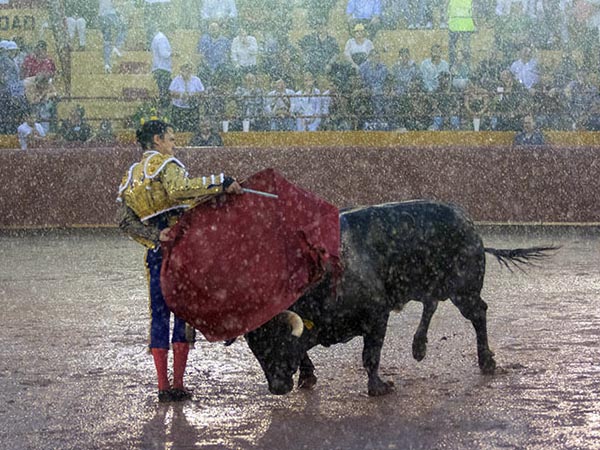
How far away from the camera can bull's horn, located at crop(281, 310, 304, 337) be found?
497cm

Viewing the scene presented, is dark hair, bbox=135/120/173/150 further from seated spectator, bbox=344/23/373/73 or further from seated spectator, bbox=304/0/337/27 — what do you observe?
seated spectator, bbox=304/0/337/27

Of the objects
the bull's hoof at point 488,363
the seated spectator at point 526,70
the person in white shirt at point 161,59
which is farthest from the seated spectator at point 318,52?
the bull's hoof at point 488,363

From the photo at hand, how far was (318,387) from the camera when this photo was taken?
564 cm

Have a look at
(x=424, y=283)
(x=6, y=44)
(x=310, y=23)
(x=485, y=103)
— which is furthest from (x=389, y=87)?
(x=424, y=283)

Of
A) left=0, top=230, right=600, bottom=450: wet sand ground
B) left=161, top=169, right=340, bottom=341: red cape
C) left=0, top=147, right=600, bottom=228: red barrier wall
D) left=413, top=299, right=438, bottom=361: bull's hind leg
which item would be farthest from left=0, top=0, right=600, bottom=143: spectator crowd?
left=161, top=169, right=340, bottom=341: red cape

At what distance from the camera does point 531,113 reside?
14.7 metres

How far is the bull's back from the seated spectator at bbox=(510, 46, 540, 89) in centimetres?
1015

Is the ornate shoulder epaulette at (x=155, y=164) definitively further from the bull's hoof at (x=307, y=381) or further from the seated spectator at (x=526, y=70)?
the seated spectator at (x=526, y=70)

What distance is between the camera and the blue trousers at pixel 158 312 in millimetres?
5359

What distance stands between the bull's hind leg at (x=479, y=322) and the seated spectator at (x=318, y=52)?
1045 centimetres

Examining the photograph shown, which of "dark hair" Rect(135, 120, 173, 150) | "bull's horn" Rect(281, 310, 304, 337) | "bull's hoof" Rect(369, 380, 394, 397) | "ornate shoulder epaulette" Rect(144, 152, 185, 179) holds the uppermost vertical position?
"dark hair" Rect(135, 120, 173, 150)

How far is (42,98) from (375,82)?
4.88 m

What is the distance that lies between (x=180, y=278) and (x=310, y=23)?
13560mm

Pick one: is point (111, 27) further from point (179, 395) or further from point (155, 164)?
point (179, 395)
